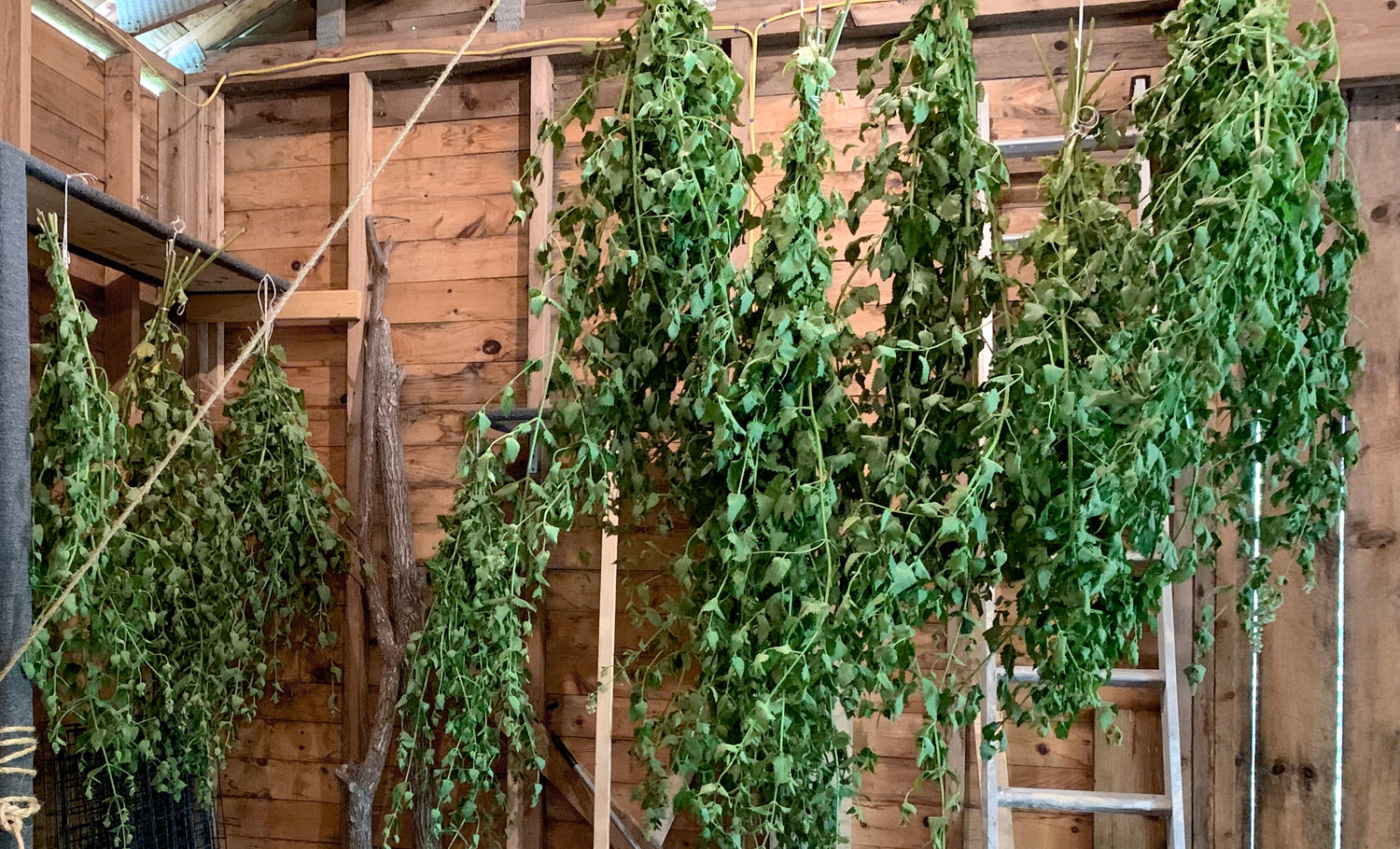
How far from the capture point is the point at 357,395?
2461 millimetres

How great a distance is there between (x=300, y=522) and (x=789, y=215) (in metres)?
1.57

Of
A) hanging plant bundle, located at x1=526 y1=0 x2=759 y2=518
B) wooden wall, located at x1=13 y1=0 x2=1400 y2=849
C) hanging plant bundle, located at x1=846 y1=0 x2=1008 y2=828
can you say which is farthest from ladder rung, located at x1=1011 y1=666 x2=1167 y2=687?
hanging plant bundle, located at x1=526 y1=0 x2=759 y2=518

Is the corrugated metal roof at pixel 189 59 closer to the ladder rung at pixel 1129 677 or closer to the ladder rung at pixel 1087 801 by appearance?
the ladder rung at pixel 1129 677

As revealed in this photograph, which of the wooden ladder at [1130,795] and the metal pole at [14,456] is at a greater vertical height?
the metal pole at [14,456]

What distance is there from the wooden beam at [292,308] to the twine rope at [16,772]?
1192 millimetres

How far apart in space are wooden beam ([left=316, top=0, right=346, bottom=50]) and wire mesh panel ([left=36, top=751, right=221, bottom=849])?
1.81 metres

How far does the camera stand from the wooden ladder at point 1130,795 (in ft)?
6.08

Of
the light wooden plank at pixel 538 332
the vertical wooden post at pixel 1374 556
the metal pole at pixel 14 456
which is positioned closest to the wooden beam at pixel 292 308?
the light wooden plank at pixel 538 332

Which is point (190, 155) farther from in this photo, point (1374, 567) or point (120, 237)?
point (1374, 567)

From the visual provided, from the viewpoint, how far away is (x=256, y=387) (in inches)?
89.4

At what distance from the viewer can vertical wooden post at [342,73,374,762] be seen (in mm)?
2438

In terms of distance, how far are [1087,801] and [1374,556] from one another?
0.75m

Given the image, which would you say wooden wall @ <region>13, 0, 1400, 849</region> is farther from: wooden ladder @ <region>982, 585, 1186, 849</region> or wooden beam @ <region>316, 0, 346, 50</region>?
wooden ladder @ <region>982, 585, 1186, 849</region>

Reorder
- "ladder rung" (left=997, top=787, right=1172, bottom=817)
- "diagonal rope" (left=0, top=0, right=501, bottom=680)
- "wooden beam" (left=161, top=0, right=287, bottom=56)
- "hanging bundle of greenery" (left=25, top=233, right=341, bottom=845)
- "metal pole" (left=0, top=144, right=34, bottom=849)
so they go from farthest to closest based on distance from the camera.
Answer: "wooden beam" (left=161, top=0, right=287, bottom=56), "ladder rung" (left=997, top=787, right=1172, bottom=817), "hanging bundle of greenery" (left=25, top=233, right=341, bottom=845), "metal pole" (left=0, top=144, right=34, bottom=849), "diagonal rope" (left=0, top=0, right=501, bottom=680)
